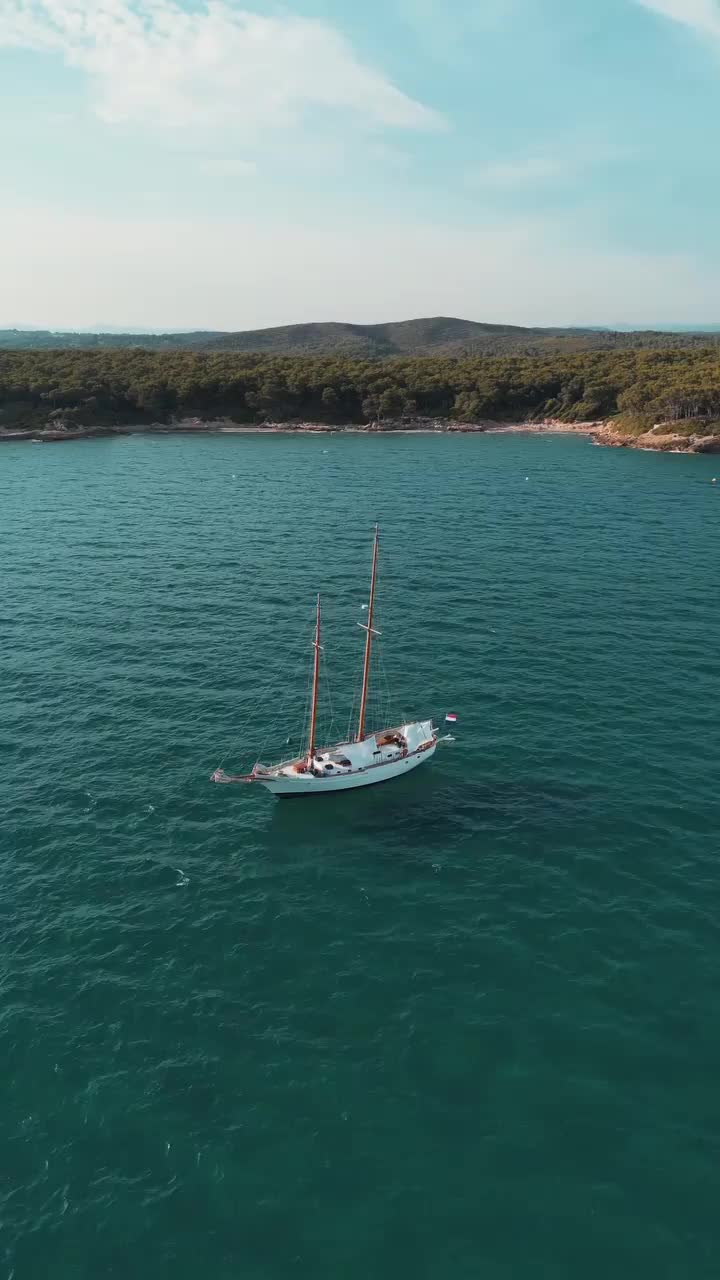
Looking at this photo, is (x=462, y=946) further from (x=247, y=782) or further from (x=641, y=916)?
(x=247, y=782)

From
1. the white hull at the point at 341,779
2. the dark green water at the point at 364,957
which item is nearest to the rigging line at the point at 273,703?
the dark green water at the point at 364,957

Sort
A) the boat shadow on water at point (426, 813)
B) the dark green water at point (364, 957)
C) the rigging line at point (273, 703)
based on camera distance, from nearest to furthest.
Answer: the dark green water at point (364, 957), the boat shadow on water at point (426, 813), the rigging line at point (273, 703)

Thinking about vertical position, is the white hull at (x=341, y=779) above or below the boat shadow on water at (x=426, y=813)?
above

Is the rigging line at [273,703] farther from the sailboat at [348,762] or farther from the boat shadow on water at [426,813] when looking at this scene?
the boat shadow on water at [426,813]

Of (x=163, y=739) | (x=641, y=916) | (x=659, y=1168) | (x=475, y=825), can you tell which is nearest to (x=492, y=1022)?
(x=659, y=1168)

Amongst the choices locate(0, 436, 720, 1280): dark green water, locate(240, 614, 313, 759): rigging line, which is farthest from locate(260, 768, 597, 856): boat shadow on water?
locate(240, 614, 313, 759): rigging line

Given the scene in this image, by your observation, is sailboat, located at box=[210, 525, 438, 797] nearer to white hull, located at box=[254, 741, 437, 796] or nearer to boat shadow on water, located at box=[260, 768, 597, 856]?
white hull, located at box=[254, 741, 437, 796]
